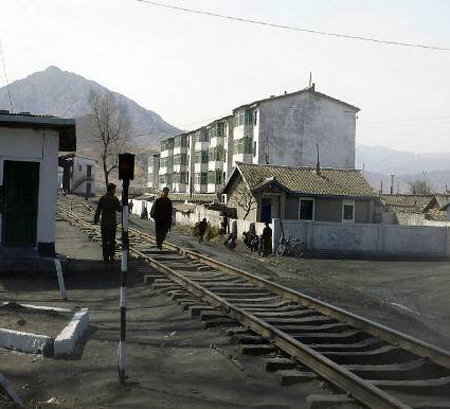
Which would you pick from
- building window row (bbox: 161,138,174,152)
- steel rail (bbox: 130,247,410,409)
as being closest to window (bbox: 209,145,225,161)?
building window row (bbox: 161,138,174,152)

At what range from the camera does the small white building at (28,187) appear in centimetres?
1373

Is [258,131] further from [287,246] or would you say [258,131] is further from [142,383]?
[142,383]

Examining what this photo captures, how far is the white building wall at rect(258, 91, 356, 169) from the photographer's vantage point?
2341 inches

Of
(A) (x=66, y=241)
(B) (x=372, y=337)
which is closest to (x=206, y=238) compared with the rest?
(A) (x=66, y=241)

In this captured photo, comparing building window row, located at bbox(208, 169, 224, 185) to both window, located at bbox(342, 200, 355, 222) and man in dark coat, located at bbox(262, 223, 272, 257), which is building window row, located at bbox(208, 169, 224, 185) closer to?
window, located at bbox(342, 200, 355, 222)

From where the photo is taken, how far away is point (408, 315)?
37.1ft

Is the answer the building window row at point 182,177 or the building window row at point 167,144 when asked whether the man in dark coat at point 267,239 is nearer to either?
the building window row at point 182,177

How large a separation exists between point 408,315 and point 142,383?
7016mm

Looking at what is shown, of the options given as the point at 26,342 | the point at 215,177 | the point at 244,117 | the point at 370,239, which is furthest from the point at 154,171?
the point at 26,342

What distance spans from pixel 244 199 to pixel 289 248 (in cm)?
1253

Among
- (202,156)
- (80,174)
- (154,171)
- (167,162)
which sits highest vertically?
(167,162)

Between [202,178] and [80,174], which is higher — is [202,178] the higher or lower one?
the lower one

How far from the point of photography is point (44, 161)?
13.9 metres

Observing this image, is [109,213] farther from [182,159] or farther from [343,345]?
[182,159]
